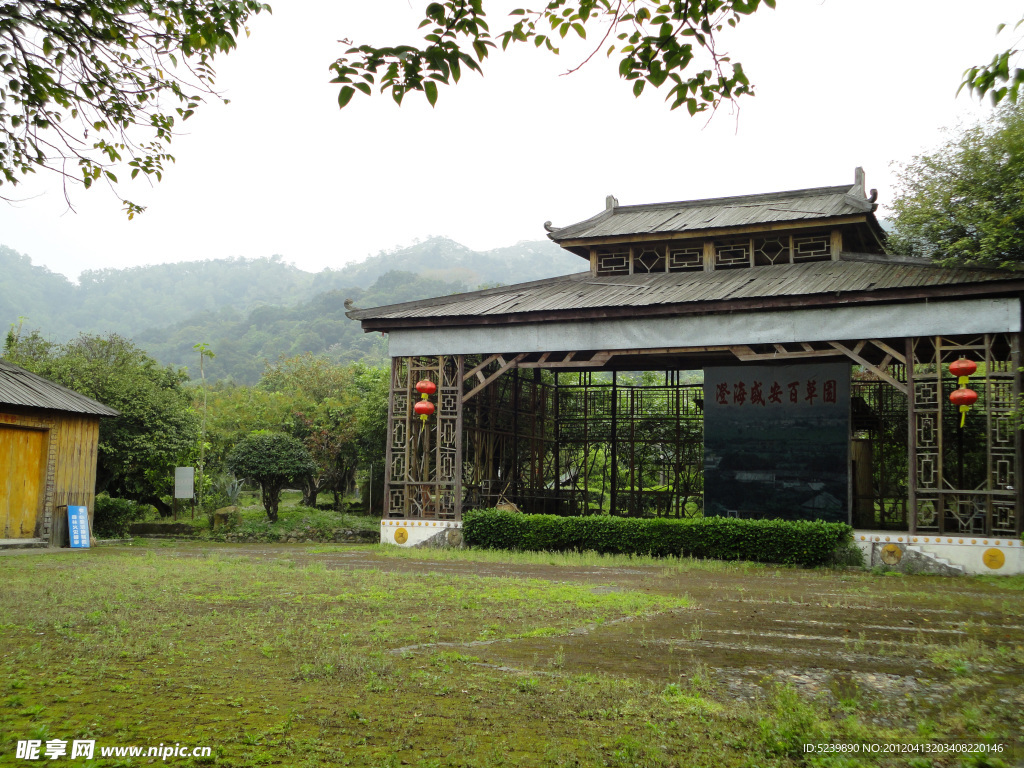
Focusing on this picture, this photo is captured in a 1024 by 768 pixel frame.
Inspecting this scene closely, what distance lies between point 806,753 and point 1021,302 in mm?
11849

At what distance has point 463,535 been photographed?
1582cm

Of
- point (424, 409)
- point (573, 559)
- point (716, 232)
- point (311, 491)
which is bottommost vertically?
point (573, 559)

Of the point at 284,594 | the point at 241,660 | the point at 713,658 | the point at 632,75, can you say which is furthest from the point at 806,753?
the point at 284,594

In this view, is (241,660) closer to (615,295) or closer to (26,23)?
(26,23)

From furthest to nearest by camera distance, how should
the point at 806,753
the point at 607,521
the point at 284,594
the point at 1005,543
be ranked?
the point at 607,521
the point at 1005,543
the point at 284,594
the point at 806,753

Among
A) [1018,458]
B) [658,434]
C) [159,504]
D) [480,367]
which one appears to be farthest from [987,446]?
[159,504]

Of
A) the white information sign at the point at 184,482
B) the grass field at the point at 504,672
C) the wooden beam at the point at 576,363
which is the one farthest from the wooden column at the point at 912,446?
the white information sign at the point at 184,482

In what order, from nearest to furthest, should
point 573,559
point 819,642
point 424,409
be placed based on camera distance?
point 819,642 < point 573,559 < point 424,409

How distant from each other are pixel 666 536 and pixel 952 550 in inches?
177

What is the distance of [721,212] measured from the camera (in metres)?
18.0

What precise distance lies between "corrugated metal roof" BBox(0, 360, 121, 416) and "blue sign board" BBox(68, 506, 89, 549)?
6.58ft

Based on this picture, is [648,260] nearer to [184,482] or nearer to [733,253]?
[733,253]

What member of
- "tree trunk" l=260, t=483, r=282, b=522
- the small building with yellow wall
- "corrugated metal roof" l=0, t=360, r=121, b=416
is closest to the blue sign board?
the small building with yellow wall

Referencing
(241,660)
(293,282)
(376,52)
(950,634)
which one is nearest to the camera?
(376,52)
